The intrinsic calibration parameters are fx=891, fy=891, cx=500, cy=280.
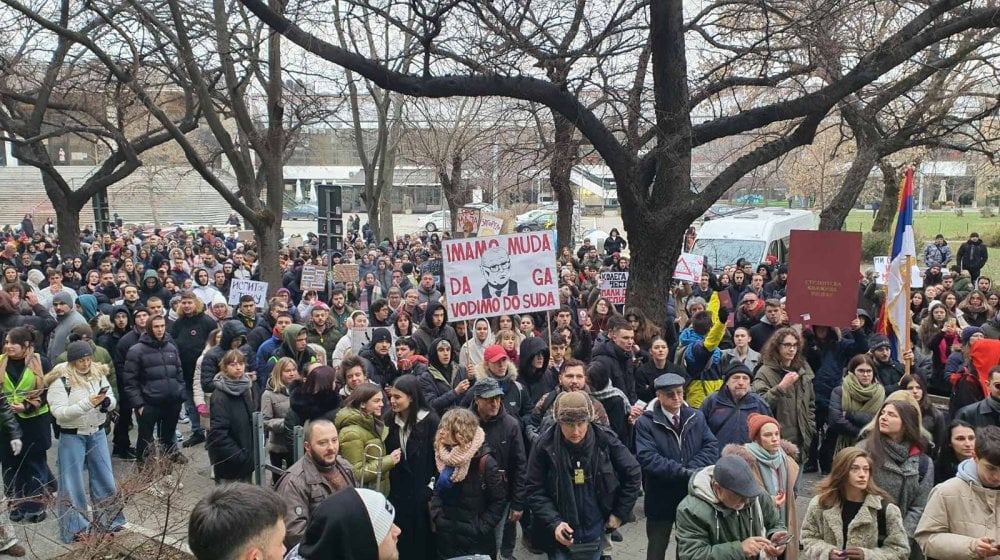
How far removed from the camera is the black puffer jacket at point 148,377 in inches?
351

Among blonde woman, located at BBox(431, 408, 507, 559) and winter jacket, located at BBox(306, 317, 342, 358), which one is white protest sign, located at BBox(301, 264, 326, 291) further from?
blonde woman, located at BBox(431, 408, 507, 559)

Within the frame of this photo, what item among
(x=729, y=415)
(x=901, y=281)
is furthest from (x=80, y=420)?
(x=901, y=281)

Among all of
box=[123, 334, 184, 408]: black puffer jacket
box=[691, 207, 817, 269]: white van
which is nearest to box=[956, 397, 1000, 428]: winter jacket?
box=[123, 334, 184, 408]: black puffer jacket

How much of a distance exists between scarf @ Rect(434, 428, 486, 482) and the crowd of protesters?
2cm

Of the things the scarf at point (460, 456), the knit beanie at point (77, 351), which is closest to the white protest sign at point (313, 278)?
the knit beanie at point (77, 351)

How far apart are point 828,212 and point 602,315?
345 inches

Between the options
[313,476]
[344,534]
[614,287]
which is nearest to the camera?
[344,534]

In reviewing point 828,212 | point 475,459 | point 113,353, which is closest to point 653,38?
point 475,459

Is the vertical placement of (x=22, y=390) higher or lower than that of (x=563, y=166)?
lower

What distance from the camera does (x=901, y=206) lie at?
9.16m

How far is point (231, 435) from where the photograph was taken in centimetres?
732

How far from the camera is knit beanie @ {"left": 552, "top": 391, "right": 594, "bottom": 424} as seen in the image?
541cm

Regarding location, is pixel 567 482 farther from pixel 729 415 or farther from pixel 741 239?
pixel 741 239

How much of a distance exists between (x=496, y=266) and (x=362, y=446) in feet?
11.8
